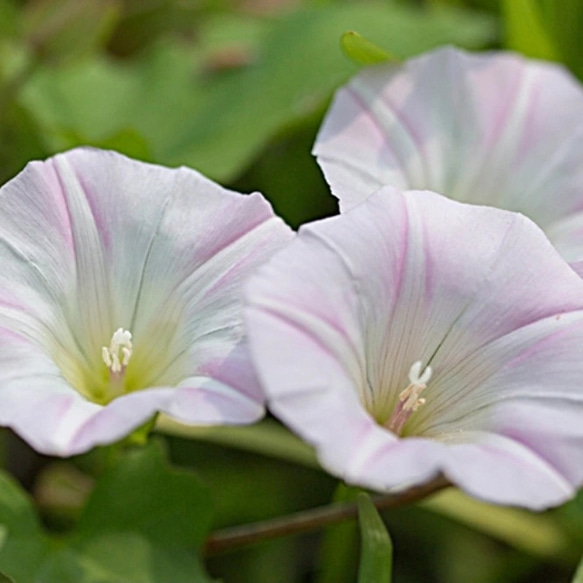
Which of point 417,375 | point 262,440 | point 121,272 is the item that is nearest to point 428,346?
point 417,375

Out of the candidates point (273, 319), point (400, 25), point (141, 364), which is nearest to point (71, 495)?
point (141, 364)

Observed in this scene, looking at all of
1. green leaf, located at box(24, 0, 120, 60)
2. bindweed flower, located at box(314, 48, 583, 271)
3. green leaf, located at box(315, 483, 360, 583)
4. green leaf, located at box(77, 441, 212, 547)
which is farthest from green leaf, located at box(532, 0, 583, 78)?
green leaf, located at box(77, 441, 212, 547)

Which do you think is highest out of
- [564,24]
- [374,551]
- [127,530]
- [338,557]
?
[564,24]

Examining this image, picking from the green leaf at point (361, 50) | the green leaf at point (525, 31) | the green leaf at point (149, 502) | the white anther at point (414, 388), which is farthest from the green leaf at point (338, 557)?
the green leaf at point (525, 31)

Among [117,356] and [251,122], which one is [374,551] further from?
[251,122]

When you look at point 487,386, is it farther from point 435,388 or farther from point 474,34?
point 474,34
